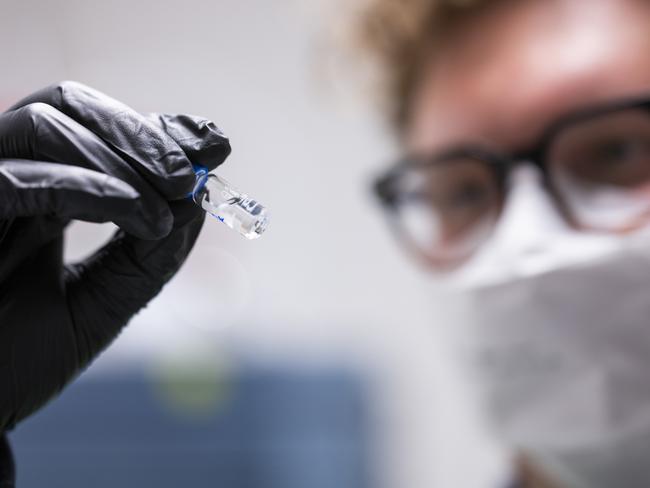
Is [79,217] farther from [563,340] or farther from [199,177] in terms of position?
[563,340]

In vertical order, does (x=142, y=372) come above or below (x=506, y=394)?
below

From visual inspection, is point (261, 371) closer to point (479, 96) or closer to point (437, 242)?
point (437, 242)

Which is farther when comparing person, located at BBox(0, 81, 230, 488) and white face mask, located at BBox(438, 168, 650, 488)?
white face mask, located at BBox(438, 168, 650, 488)

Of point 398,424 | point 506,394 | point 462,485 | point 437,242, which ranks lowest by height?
point 462,485

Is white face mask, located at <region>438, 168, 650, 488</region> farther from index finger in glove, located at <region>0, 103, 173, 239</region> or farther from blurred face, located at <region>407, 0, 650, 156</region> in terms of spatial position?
index finger in glove, located at <region>0, 103, 173, 239</region>

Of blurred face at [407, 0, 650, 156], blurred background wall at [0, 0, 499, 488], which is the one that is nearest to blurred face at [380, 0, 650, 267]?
blurred face at [407, 0, 650, 156]

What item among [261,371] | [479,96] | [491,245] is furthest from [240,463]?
[479,96]
